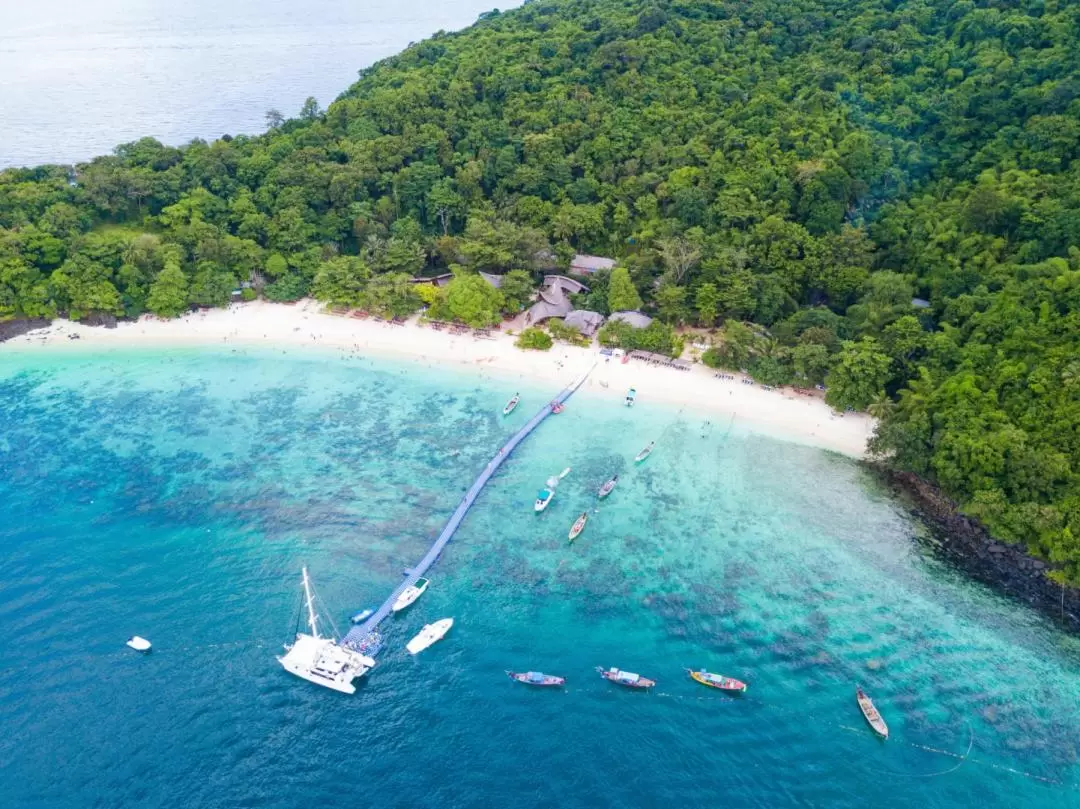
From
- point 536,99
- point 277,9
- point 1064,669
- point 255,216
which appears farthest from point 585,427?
point 277,9

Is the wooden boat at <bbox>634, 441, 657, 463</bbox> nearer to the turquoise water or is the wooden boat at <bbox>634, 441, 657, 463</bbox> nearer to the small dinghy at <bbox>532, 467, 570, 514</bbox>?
the turquoise water

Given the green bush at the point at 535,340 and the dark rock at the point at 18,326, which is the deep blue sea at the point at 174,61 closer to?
the dark rock at the point at 18,326

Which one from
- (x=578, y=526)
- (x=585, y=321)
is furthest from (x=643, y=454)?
(x=585, y=321)

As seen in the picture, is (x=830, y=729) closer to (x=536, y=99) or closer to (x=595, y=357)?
(x=595, y=357)

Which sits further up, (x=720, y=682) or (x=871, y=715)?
(x=720, y=682)

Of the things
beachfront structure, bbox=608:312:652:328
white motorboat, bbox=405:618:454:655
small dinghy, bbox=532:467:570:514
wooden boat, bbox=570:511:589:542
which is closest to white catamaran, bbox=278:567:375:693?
white motorboat, bbox=405:618:454:655

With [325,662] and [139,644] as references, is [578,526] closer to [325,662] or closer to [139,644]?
[325,662]

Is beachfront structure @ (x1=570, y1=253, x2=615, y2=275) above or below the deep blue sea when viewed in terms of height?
below
